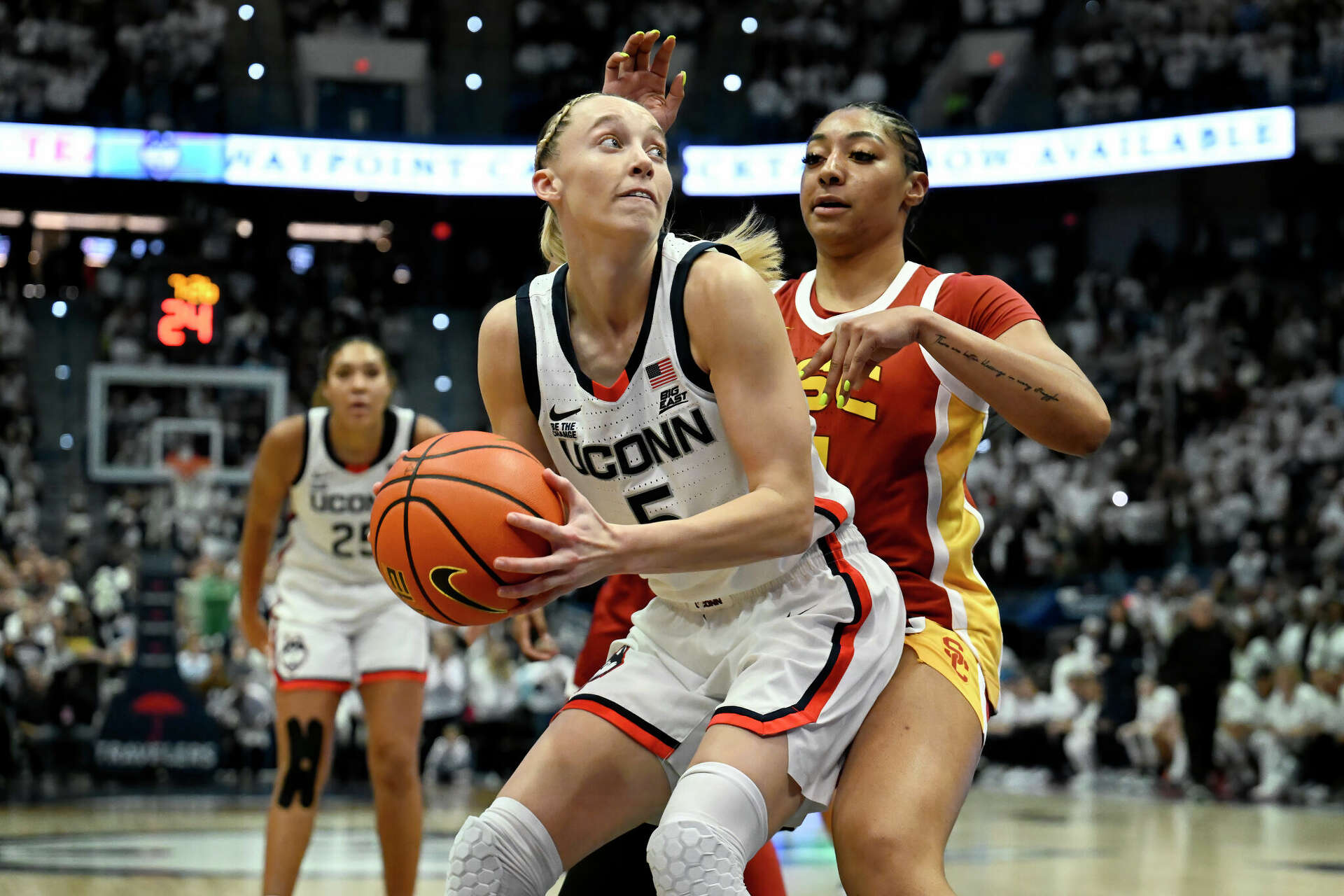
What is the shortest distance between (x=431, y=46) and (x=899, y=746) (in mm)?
20908

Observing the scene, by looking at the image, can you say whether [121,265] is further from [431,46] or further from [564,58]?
[564,58]

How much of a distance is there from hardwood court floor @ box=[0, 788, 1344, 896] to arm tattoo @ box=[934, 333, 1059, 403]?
150 inches

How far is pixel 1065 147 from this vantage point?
63.8ft

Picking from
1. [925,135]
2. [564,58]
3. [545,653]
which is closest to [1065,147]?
[925,135]

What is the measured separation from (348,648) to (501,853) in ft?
8.64

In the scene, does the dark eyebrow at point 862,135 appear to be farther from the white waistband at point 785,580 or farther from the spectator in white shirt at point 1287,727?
the spectator in white shirt at point 1287,727

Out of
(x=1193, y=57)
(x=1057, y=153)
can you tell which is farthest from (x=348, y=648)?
(x=1193, y=57)

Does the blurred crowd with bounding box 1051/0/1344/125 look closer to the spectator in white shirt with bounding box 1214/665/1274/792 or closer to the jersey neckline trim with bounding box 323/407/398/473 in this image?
the spectator in white shirt with bounding box 1214/665/1274/792

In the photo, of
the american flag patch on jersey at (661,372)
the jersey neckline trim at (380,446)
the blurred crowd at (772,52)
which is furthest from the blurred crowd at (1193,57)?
the american flag patch on jersey at (661,372)

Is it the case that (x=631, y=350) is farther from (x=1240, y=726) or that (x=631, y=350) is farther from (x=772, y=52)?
(x=772, y=52)

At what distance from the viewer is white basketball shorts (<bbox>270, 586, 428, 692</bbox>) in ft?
16.6

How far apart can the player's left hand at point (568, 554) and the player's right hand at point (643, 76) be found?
1455 mm

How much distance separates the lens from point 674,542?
2494mm

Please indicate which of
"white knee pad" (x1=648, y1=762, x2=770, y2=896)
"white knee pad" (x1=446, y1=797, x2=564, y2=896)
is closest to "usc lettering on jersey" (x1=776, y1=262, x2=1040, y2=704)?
"white knee pad" (x1=648, y1=762, x2=770, y2=896)
